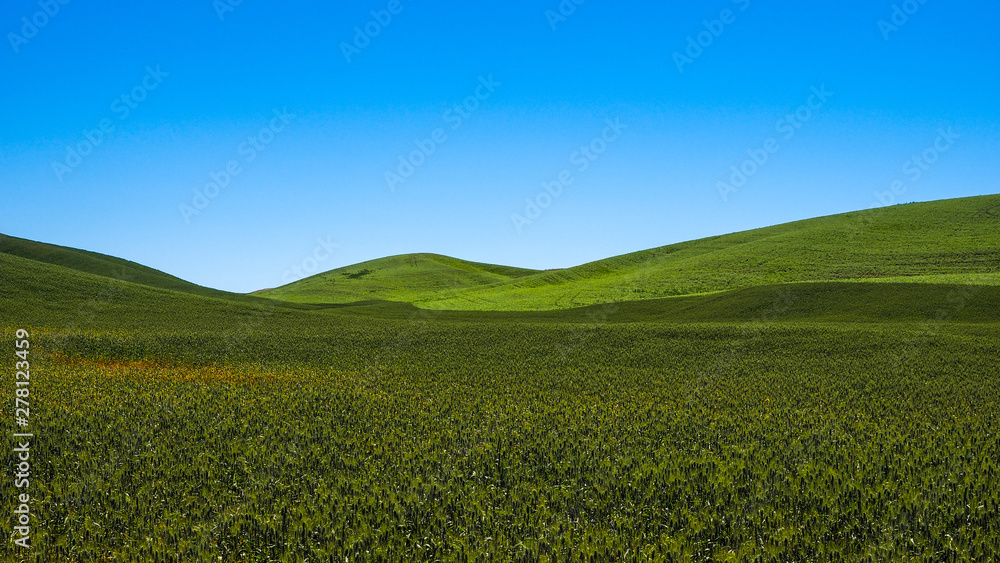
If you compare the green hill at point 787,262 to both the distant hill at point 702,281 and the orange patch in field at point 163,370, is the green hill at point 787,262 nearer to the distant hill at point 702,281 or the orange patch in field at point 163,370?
the distant hill at point 702,281

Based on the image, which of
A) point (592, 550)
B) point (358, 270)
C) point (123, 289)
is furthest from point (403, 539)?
point (358, 270)

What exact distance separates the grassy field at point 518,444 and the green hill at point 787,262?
96.0 feet

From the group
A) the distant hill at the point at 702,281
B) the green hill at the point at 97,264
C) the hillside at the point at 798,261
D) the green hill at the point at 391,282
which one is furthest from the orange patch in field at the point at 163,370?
the green hill at the point at 391,282

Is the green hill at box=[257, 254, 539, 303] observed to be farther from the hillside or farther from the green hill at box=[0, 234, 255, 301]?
the hillside

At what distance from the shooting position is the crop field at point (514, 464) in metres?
10.0

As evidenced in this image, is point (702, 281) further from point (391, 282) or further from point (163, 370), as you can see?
point (391, 282)

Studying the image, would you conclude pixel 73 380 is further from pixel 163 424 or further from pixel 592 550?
pixel 592 550

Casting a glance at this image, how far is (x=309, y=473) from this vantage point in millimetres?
13570

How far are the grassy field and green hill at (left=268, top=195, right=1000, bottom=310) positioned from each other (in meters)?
29.3

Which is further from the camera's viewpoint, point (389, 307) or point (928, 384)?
point (389, 307)

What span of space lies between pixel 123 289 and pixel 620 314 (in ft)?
209

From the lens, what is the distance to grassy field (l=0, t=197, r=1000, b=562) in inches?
400

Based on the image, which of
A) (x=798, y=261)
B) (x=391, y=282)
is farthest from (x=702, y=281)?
(x=391, y=282)

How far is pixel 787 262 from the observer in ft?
282
